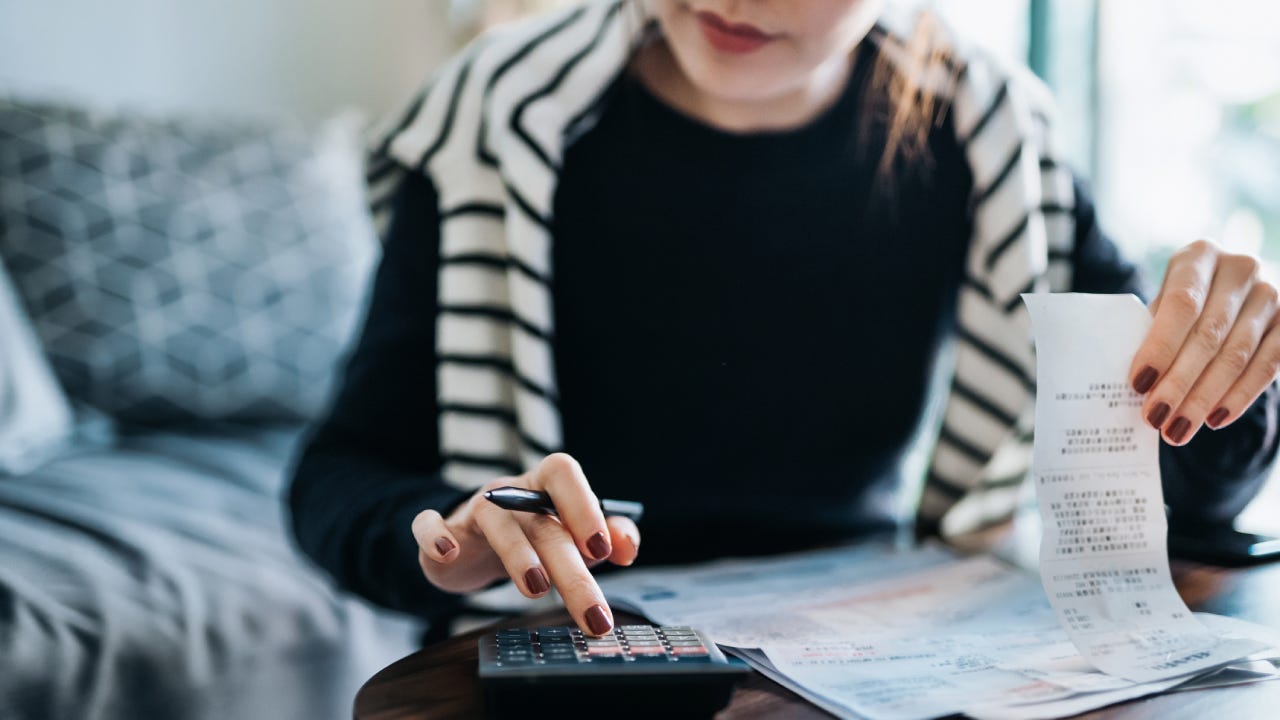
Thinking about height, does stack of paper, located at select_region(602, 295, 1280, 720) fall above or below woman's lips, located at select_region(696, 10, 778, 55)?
below

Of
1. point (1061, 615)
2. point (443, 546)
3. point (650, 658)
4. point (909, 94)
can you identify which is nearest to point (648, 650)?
point (650, 658)

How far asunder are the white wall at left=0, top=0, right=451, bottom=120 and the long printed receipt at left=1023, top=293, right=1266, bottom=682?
1689mm

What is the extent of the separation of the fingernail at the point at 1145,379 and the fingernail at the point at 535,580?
0.35m

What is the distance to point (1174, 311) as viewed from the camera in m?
0.59

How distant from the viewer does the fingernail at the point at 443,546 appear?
0.52 meters

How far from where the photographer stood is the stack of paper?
478 millimetres

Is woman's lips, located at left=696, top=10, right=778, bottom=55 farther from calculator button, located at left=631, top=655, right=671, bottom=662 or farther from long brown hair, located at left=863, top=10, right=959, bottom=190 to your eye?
calculator button, located at left=631, top=655, right=671, bottom=662

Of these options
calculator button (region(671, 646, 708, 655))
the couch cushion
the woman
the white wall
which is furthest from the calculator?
the white wall

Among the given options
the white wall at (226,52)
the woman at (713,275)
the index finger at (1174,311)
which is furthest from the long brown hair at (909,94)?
the white wall at (226,52)

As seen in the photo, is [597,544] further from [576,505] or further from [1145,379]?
[1145,379]

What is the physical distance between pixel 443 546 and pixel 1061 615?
329 mm

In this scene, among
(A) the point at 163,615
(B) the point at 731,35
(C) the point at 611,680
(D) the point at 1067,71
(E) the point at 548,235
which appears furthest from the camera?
(D) the point at 1067,71

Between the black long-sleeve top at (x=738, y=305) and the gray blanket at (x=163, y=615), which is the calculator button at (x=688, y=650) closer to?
the black long-sleeve top at (x=738, y=305)

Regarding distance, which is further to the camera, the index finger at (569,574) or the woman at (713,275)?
the woman at (713,275)
